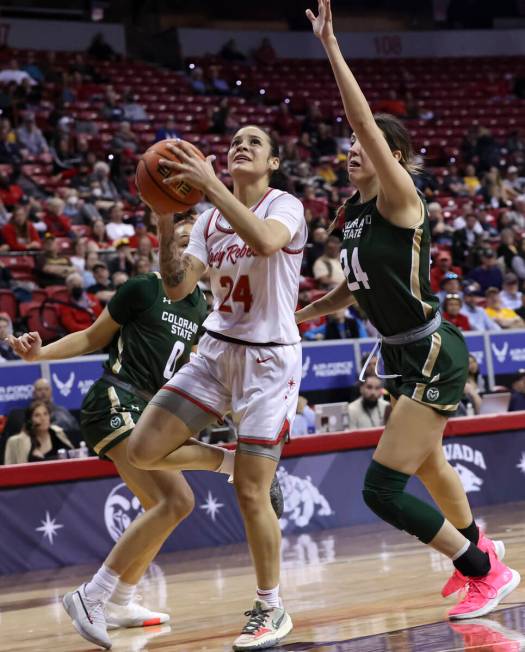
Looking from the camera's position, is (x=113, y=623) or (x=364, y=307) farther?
(x=113, y=623)

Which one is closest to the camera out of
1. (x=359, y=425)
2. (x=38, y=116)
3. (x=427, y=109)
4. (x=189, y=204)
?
(x=189, y=204)

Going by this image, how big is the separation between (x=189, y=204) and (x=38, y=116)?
15.9 meters

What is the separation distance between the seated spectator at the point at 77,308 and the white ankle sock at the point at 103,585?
22.2ft

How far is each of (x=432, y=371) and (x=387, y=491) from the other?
0.58 m

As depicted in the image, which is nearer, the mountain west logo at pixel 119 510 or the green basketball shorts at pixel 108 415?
the green basketball shorts at pixel 108 415

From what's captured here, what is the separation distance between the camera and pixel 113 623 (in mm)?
5914

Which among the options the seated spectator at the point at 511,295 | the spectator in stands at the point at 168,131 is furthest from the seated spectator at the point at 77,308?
the spectator in stands at the point at 168,131

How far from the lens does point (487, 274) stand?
1703 centimetres

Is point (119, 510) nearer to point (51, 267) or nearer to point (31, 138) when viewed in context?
point (51, 267)

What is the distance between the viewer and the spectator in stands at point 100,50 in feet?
80.6

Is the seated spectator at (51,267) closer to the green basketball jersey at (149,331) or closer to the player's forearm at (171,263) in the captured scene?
the green basketball jersey at (149,331)

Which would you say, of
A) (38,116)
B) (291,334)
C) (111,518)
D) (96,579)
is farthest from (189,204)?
(38,116)

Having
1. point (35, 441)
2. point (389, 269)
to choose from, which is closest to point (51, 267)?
point (35, 441)

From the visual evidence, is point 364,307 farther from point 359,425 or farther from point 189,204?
point 359,425
